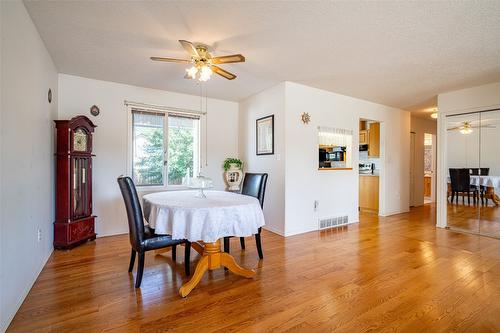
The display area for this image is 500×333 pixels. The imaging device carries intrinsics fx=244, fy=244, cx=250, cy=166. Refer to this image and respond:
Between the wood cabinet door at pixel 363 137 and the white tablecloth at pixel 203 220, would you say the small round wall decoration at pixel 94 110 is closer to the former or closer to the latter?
the white tablecloth at pixel 203 220

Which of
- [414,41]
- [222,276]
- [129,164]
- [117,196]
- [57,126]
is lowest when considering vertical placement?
[222,276]

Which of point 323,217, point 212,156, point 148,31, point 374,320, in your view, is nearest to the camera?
point 374,320

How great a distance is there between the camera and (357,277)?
234cm

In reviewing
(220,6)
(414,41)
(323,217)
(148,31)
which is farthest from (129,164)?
(414,41)

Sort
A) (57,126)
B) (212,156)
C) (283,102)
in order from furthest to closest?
(212,156), (283,102), (57,126)

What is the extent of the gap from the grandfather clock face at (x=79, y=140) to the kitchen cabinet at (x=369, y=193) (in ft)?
17.8

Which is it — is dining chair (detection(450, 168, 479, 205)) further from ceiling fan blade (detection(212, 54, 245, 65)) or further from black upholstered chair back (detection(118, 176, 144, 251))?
black upholstered chair back (detection(118, 176, 144, 251))

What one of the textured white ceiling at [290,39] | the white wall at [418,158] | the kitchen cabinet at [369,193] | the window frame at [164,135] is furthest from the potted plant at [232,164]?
the white wall at [418,158]

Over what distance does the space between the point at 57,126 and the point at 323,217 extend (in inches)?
161

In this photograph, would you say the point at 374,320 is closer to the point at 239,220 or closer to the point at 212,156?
the point at 239,220

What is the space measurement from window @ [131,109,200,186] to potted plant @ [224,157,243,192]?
0.56 metres

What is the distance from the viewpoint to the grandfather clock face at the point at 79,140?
10.4ft

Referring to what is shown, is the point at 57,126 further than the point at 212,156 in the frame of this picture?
No

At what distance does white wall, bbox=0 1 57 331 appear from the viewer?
1.62 meters
